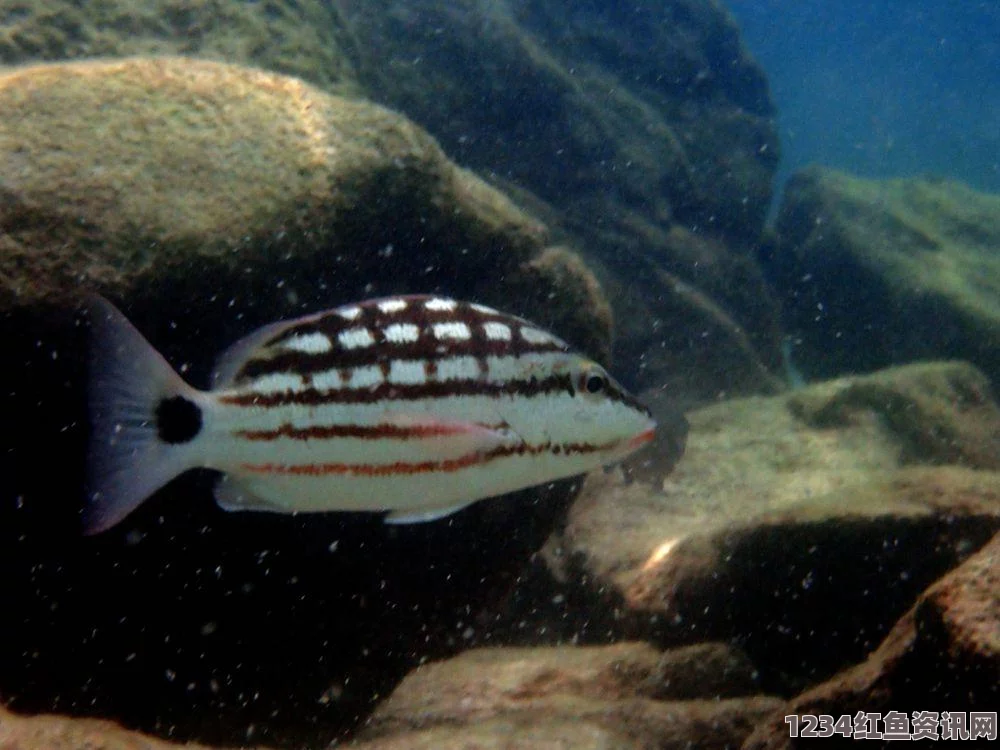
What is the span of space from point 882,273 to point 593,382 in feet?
36.9

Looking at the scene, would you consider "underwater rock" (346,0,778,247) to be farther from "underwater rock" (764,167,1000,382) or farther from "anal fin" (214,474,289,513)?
"anal fin" (214,474,289,513)

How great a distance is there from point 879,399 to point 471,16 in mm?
8501

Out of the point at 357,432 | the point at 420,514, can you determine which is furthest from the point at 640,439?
the point at 357,432

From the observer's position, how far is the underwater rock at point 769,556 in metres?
3.37

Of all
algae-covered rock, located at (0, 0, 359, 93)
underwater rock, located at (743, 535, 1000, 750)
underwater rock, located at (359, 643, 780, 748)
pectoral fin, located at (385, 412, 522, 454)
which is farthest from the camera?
algae-covered rock, located at (0, 0, 359, 93)

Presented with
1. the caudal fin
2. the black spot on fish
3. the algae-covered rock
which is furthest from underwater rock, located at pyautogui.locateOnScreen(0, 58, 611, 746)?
the algae-covered rock

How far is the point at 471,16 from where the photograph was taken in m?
10.9

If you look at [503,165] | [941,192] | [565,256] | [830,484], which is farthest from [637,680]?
[941,192]

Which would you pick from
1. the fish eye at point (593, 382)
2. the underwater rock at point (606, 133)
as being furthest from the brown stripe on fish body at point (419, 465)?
the underwater rock at point (606, 133)

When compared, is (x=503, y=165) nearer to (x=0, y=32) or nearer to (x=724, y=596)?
(x=0, y=32)

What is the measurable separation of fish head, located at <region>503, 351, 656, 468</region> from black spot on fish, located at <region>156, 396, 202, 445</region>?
821mm

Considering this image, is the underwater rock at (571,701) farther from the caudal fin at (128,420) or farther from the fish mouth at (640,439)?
the caudal fin at (128,420)

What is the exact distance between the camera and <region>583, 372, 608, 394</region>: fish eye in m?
1.80

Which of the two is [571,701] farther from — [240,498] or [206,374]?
[206,374]
